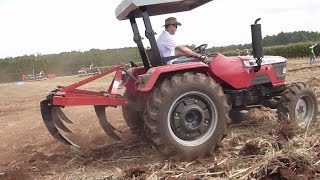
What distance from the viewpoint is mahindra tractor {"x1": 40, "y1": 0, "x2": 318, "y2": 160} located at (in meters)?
5.56

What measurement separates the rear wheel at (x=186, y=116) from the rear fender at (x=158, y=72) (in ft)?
0.34

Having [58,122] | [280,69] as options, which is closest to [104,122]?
[58,122]

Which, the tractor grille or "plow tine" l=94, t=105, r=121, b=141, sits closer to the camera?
"plow tine" l=94, t=105, r=121, b=141

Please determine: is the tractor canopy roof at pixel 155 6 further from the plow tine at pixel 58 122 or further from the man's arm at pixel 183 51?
the plow tine at pixel 58 122

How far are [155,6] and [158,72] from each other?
116cm

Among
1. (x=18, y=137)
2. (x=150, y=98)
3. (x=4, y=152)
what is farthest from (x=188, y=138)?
(x=18, y=137)

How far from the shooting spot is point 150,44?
19.6 feet

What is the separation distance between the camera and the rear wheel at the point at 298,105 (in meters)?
6.81

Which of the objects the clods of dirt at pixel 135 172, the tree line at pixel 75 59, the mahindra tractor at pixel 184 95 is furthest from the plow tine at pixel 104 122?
the tree line at pixel 75 59

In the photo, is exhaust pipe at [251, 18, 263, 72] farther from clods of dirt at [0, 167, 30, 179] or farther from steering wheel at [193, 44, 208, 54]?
clods of dirt at [0, 167, 30, 179]

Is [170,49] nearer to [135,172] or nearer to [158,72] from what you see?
[158,72]

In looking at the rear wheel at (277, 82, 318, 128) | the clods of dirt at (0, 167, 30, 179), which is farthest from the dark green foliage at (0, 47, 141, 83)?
the clods of dirt at (0, 167, 30, 179)

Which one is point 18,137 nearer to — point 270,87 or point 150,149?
point 150,149

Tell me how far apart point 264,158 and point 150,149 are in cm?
185
